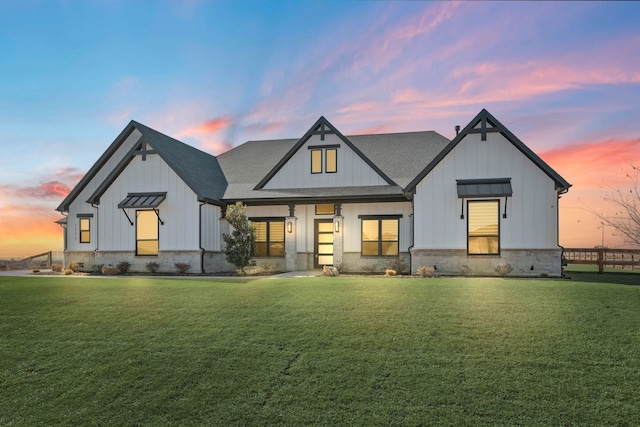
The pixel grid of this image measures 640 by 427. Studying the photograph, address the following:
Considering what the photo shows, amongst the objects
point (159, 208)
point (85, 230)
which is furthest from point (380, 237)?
point (85, 230)

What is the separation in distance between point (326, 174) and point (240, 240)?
5761 millimetres

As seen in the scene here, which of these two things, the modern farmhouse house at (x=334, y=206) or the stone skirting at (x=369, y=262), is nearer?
the modern farmhouse house at (x=334, y=206)

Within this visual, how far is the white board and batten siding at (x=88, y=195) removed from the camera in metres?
28.3

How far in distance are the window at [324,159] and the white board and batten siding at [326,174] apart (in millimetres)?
165

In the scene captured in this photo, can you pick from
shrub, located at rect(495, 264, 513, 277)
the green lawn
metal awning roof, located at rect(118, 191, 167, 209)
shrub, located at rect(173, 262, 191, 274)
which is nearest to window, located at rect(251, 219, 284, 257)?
shrub, located at rect(173, 262, 191, 274)

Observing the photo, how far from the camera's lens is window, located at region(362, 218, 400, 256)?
24.5m

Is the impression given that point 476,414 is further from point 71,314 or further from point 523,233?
point 523,233

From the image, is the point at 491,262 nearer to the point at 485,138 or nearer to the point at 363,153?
the point at 485,138

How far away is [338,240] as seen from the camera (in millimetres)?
24484

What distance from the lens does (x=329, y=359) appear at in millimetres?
9148

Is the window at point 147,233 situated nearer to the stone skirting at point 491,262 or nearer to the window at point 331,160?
the window at point 331,160

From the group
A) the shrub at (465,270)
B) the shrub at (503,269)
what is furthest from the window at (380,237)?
the shrub at (503,269)

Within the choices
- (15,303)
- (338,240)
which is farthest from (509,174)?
(15,303)

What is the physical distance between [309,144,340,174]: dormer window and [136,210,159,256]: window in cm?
854
